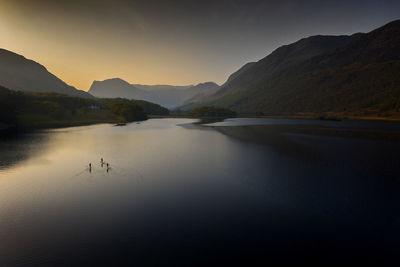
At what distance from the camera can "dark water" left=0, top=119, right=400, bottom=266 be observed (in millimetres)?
16609

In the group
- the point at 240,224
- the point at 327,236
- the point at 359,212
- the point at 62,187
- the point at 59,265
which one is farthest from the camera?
the point at 62,187

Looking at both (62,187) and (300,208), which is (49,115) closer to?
(62,187)

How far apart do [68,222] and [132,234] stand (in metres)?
8.19

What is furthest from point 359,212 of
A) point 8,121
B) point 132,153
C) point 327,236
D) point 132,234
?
point 8,121

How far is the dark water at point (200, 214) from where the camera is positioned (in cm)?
1661

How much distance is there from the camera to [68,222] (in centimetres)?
2162

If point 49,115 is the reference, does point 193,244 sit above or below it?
below

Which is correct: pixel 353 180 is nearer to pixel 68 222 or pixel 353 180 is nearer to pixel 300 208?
pixel 300 208

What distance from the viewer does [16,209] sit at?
24500 millimetres

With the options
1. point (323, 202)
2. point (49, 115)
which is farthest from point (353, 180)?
point (49, 115)

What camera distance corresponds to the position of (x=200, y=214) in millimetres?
23375

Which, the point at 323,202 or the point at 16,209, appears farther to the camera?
the point at 323,202

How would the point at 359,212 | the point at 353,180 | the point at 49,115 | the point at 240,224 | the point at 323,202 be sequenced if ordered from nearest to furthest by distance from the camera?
1. the point at 240,224
2. the point at 359,212
3. the point at 323,202
4. the point at 353,180
5. the point at 49,115

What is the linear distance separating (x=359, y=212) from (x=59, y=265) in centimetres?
3144
